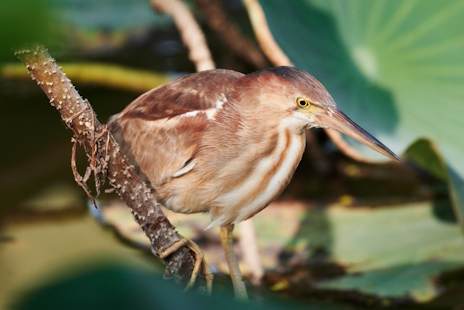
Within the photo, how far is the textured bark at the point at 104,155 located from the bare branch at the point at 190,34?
3.76 feet

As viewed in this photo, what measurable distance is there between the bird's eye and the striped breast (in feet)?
0.26

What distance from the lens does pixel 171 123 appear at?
1.30m

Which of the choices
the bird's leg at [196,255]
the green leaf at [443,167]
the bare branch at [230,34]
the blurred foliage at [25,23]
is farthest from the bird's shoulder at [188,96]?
the bare branch at [230,34]

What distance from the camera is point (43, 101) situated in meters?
3.24

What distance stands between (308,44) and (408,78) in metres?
0.41

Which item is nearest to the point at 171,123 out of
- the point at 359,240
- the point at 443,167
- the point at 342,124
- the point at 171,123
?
the point at 171,123

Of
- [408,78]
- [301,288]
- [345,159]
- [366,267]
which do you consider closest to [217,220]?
[301,288]

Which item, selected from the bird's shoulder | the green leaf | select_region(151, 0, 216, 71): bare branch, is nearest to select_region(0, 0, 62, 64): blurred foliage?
the bird's shoulder

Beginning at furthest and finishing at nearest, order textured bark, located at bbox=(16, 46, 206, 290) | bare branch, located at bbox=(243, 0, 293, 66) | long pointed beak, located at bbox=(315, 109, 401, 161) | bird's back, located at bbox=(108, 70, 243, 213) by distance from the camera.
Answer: bare branch, located at bbox=(243, 0, 293, 66)
bird's back, located at bbox=(108, 70, 243, 213)
long pointed beak, located at bbox=(315, 109, 401, 161)
textured bark, located at bbox=(16, 46, 206, 290)

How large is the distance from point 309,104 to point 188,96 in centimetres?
32

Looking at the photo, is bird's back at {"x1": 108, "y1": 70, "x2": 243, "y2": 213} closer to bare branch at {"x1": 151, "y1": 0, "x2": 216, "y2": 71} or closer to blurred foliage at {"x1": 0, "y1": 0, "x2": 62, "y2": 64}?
bare branch at {"x1": 151, "y1": 0, "x2": 216, "y2": 71}

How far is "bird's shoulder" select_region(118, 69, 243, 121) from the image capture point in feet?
4.19

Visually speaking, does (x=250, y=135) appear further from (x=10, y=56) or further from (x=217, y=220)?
(x=10, y=56)

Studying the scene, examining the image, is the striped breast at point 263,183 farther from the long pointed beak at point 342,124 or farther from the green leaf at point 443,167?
the green leaf at point 443,167
